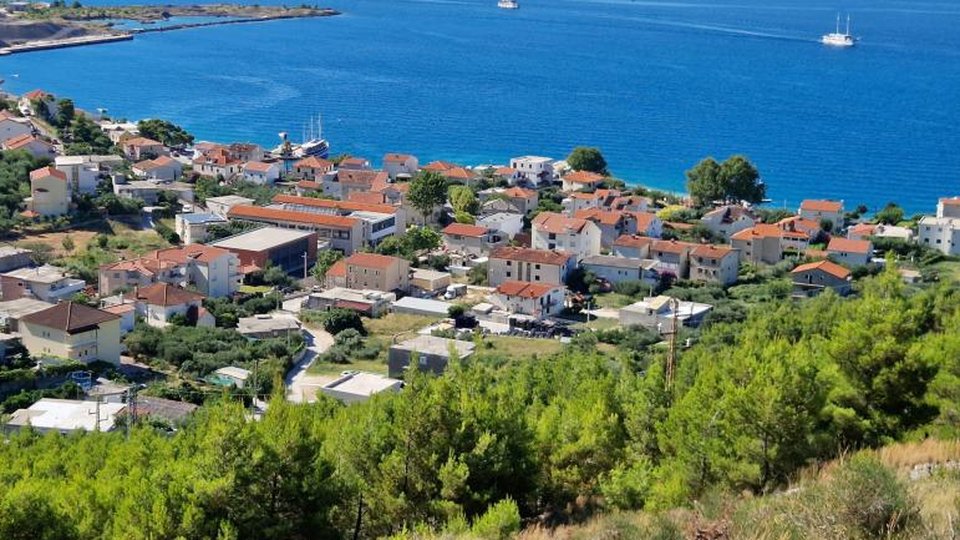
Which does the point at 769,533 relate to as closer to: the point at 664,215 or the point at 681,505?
the point at 681,505

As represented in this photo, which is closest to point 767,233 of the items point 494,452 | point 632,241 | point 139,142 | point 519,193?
point 632,241

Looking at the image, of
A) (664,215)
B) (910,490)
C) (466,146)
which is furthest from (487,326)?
(466,146)

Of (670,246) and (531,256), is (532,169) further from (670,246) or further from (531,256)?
(531,256)

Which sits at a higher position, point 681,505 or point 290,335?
point 681,505

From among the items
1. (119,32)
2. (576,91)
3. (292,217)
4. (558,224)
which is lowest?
(292,217)

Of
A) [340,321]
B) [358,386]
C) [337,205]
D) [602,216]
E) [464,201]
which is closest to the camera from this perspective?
[358,386]

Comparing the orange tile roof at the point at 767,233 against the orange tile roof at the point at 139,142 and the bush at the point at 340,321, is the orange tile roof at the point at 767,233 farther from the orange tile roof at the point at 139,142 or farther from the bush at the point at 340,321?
the orange tile roof at the point at 139,142
